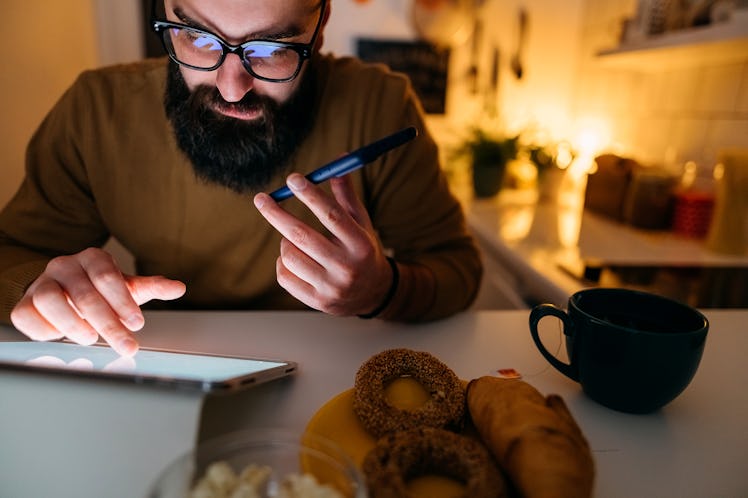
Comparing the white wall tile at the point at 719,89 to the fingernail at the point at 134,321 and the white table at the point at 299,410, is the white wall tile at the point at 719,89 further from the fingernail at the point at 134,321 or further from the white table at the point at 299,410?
the fingernail at the point at 134,321

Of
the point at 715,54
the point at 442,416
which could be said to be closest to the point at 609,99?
the point at 715,54

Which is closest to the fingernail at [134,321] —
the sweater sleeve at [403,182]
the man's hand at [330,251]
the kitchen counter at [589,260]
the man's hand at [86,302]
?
the man's hand at [86,302]

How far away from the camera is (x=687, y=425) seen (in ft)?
1.59

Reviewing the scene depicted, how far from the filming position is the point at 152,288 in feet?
1.90

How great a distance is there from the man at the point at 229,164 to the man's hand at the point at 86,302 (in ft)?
0.58

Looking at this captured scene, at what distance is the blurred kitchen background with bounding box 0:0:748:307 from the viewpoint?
3.76 ft

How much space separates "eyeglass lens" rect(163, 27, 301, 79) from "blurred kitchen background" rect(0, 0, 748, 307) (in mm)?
574

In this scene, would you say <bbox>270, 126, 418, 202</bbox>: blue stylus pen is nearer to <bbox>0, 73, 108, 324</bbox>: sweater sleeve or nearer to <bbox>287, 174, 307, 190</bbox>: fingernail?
<bbox>287, 174, 307, 190</bbox>: fingernail

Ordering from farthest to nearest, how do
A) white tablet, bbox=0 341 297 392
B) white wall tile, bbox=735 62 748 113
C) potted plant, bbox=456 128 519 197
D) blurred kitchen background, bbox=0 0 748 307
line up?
potted plant, bbox=456 128 519 197 → white wall tile, bbox=735 62 748 113 → blurred kitchen background, bbox=0 0 748 307 → white tablet, bbox=0 341 297 392

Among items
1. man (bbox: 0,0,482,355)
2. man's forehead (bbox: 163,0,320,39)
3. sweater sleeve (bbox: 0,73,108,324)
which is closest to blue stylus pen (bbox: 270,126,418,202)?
man (bbox: 0,0,482,355)

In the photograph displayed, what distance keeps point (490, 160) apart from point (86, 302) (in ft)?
5.45

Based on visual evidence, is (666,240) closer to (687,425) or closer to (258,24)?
(687,425)

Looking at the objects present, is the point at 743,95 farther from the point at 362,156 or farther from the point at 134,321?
the point at 134,321

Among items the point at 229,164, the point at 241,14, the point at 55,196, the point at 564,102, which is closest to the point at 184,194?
the point at 229,164
